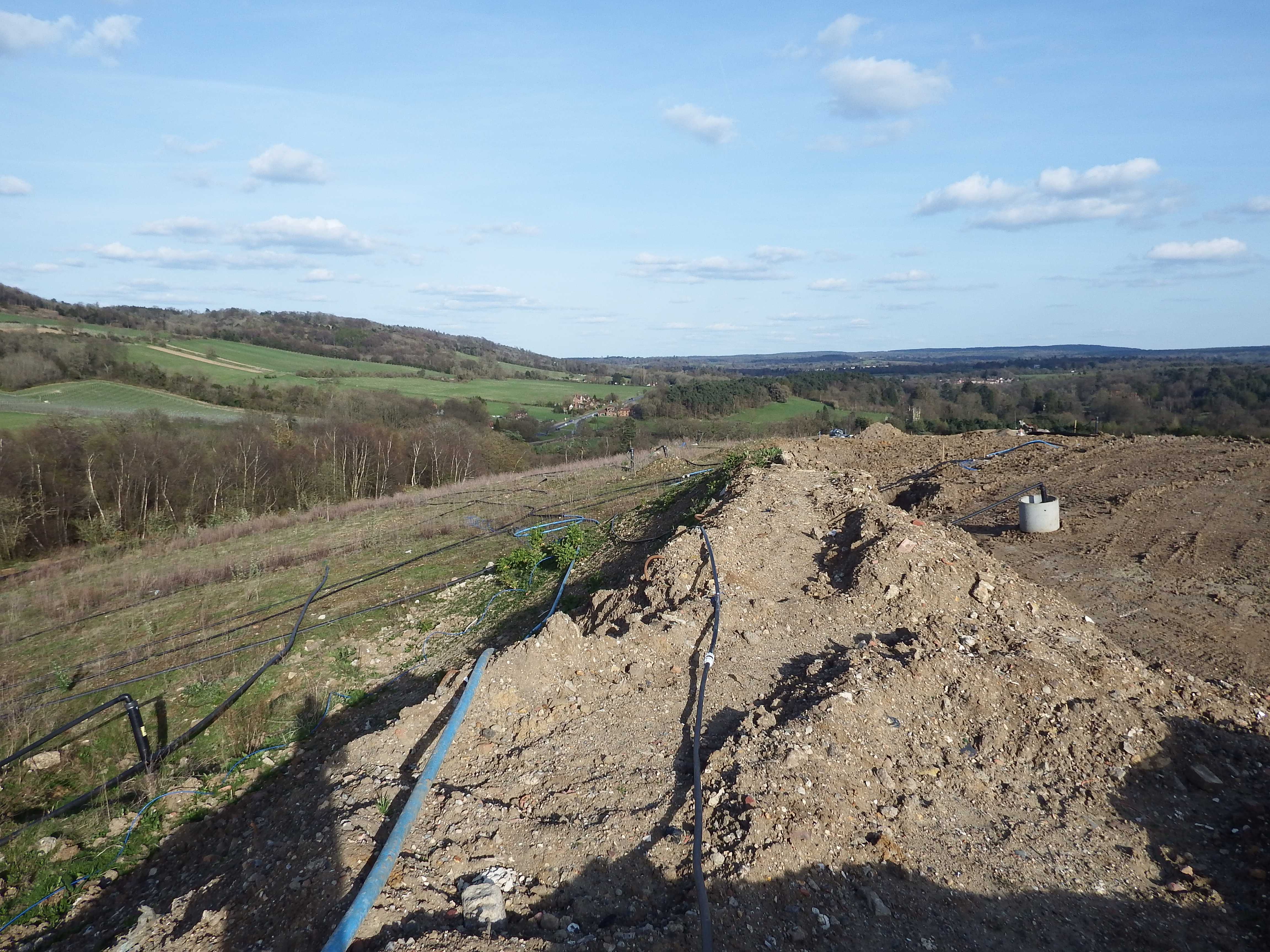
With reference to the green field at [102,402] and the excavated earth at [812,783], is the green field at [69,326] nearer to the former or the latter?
the green field at [102,402]

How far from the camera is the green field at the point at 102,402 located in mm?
28797

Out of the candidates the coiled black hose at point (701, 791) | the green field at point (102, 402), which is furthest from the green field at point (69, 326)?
the coiled black hose at point (701, 791)

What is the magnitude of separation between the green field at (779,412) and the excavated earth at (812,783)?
32.3m

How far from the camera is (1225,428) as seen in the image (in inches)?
826

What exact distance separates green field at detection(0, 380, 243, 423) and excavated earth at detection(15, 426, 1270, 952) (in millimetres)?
29680

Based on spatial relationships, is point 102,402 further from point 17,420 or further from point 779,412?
point 779,412

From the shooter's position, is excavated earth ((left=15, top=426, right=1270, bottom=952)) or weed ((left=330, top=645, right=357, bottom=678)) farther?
weed ((left=330, top=645, right=357, bottom=678))

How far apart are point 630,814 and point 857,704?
178cm

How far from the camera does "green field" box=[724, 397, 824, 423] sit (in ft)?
130

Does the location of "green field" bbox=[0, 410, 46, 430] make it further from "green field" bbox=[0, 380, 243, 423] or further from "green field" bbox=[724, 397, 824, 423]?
"green field" bbox=[724, 397, 824, 423]

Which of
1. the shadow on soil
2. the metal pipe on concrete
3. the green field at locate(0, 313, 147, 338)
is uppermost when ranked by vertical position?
the green field at locate(0, 313, 147, 338)

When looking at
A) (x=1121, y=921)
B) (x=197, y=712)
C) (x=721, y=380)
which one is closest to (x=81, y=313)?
(x=721, y=380)

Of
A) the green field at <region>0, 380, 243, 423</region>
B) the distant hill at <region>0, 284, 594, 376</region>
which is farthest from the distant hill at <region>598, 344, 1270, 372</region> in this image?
the green field at <region>0, 380, 243, 423</region>

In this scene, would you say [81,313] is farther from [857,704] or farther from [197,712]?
[857,704]
